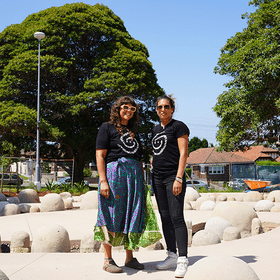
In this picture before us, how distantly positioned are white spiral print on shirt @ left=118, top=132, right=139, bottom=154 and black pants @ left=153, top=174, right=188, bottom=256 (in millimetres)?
405

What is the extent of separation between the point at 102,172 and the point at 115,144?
1.16ft

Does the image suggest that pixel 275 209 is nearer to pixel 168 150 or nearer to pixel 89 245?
pixel 89 245

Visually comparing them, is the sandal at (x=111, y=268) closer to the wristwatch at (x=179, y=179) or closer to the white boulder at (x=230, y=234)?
the wristwatch at (x=179, y=179)

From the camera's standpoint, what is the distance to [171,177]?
12.6ft

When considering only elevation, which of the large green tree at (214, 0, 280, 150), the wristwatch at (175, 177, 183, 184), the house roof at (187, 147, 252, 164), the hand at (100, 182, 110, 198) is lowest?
the hand at (100, 182, 110, 198)

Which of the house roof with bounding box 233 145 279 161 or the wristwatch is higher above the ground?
the house roof with bounding box 233 145 279 161

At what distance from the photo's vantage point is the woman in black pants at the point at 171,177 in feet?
12.3

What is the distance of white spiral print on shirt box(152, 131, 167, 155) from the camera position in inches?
154

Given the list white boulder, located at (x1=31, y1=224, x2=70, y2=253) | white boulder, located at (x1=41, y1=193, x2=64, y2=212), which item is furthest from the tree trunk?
white boulder, located at (x1=31, y1=224, x2=70, y2=253)

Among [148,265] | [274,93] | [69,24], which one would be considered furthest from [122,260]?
[69,24]

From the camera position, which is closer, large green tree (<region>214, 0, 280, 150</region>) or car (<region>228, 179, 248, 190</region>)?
large green tree (<region>214, 0, 280, 150</region>)

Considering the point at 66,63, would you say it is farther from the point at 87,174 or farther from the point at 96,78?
the point at 87,174

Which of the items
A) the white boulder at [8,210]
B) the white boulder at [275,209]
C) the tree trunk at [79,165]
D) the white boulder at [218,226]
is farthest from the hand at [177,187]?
the tree trunk at [79,165]

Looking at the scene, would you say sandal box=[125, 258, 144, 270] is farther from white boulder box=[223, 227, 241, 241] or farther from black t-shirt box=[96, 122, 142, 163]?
white boulder box=[223, 227, 241, 241]
